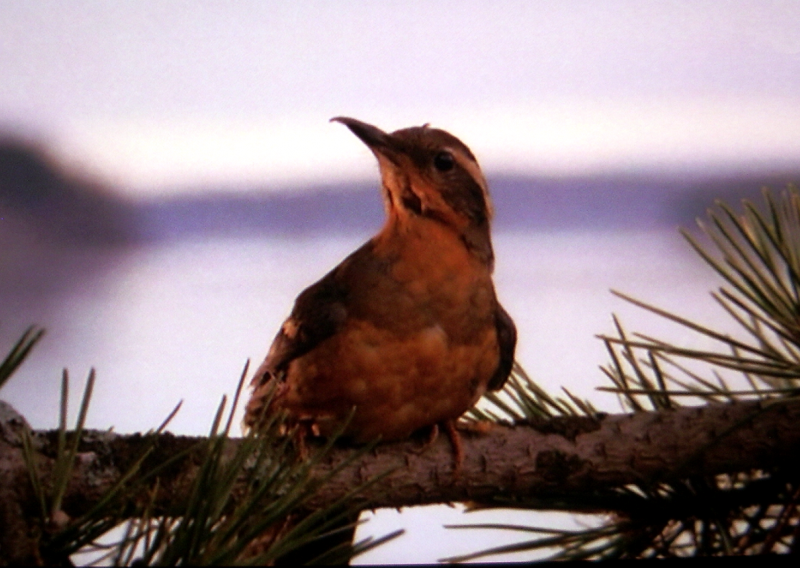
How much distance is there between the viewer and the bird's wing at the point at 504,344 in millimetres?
1751

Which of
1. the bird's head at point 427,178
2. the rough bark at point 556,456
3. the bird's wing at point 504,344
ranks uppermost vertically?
the bird's head at point 427,178

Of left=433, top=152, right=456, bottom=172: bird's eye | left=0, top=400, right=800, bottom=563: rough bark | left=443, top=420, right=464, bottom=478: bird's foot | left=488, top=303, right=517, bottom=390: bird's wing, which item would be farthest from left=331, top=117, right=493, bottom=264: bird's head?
left=0, top=400, right=800, bottom=563: rough bark

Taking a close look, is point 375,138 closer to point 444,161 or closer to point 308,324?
point 444,161

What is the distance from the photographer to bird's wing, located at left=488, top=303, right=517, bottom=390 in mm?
1751

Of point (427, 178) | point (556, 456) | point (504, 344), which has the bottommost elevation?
point (556, 456)

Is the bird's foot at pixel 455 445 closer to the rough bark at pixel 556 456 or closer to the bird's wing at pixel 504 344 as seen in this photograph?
the rough bark at pixel 556 456

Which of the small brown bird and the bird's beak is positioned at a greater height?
the bird's beak

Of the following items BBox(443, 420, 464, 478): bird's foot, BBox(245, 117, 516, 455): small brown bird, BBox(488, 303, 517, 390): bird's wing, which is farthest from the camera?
BBox(488, 303, 517, 390): bird's wing

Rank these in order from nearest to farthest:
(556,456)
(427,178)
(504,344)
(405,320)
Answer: (556,456)
(405,320)
(504,344)
(427,178)

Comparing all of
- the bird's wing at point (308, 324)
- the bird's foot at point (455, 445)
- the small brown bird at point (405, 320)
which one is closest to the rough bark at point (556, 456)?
the bird's foot at point (455, 445)

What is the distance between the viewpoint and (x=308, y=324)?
171cm

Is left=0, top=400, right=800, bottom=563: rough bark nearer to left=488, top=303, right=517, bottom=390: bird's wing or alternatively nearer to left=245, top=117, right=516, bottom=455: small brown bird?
left=245, top=117, right=516, bottom=455: small brown bird

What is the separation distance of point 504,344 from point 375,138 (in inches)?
18.7

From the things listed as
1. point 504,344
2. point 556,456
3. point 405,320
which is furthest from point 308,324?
point 556,456
